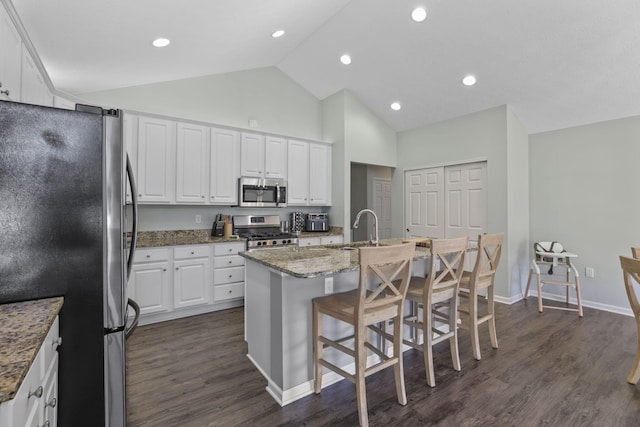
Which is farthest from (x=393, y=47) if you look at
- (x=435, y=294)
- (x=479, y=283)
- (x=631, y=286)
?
(x=631, y=286)

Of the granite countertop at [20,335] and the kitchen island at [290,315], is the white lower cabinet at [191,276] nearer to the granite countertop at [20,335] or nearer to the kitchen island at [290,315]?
the kitchen island at [290,315]

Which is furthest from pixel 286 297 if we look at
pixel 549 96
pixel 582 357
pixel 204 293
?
pixel 549 96

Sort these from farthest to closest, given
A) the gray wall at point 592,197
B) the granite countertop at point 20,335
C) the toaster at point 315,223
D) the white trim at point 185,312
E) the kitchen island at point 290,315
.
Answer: the toaster at point 315,223 → the gray wall at point 592,197 → the white trim at point 185,312 → the kitchen island at point 290,315 → the granite countertop at point 20,335

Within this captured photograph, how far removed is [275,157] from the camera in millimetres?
4684

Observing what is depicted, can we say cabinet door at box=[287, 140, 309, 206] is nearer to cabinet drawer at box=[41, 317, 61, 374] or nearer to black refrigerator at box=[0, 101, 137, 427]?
black refrigerator at box=[0, 101, 137, 427]

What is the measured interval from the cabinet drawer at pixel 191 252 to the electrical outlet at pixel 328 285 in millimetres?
2108

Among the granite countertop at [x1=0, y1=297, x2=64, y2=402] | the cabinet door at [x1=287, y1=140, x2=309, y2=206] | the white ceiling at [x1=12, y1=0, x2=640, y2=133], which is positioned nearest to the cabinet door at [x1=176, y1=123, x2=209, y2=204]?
the white ceiling at [x1=12, y1=0, x2=640, y2=133]

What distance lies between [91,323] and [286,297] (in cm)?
105

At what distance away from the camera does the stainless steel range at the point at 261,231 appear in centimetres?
414

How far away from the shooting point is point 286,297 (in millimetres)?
2041

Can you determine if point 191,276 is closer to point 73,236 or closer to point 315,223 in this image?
point 315,223

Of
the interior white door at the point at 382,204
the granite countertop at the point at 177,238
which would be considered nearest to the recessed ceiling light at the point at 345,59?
the granite countertop at the point at 177,238

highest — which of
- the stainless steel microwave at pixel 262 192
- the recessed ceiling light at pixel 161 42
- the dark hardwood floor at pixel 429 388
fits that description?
the recessed ceiling light at pixel 161 42

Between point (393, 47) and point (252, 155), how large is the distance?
238 cm
